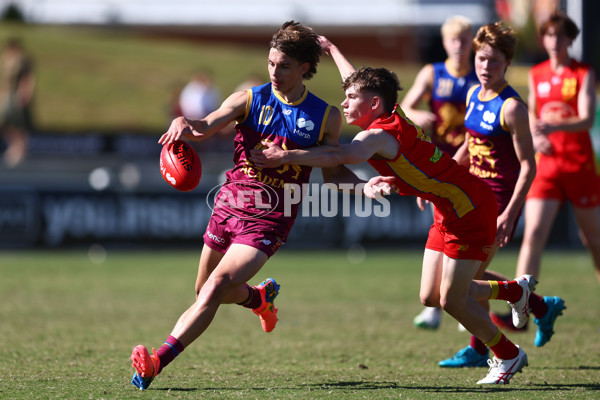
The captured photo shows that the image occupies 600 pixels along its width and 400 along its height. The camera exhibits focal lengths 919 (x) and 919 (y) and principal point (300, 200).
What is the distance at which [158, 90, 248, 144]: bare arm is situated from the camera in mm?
5535

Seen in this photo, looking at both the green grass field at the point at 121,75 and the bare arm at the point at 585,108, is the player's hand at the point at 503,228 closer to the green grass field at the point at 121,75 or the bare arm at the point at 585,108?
the bare arm at the point at 585,108

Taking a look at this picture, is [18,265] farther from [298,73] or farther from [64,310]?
[298,73]

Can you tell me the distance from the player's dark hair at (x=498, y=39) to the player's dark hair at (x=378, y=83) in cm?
95

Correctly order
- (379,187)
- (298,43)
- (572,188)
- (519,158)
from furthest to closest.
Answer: (572,188)
(519,158)
(298,43)
(379,187)

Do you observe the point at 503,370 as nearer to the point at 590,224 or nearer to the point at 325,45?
the point at 325,45

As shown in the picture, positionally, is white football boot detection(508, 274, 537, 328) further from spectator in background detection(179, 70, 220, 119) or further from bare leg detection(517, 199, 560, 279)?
spectator in background detection(179, 70, 220, 119)

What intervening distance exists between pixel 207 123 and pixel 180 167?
32 cm

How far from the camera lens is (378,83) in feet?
18.5

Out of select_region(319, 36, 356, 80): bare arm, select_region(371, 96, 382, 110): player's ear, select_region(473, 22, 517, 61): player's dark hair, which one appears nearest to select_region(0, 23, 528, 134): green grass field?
select_region(473, 22, 517, 61): player's dark hair

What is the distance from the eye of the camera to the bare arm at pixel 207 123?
5535 mm

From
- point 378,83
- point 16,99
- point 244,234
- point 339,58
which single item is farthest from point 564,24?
point 16,99

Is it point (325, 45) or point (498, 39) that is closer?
point (498, 39)

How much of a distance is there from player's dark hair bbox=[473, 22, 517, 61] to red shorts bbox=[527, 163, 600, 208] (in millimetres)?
2022

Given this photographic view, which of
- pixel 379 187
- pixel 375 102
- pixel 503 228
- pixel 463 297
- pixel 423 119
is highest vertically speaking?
pixel 375 102
